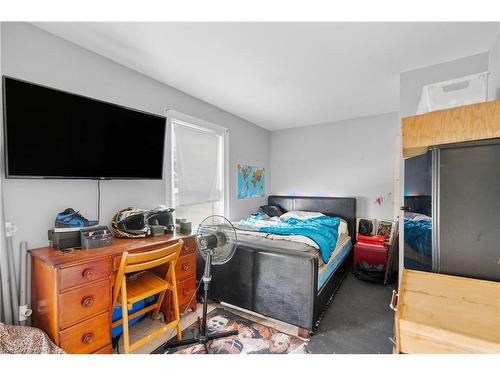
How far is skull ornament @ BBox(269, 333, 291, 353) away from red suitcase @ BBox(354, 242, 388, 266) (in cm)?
191

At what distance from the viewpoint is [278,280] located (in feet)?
6.55

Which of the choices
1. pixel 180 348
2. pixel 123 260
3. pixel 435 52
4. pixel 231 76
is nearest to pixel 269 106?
pixel 231 76

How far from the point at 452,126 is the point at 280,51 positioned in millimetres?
1351

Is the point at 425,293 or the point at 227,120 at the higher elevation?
the point at 227,120

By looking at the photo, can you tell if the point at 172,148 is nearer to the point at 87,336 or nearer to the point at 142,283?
the point at 142,283

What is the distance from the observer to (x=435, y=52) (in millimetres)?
1864

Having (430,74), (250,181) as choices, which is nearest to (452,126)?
(430,74)

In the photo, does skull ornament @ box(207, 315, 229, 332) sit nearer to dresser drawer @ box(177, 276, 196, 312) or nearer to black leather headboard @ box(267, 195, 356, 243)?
dresser drawer @ box(177, 276, 196, 312)

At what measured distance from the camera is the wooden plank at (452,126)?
1091 millimetres

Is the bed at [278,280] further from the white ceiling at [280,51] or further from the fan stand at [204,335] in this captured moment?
the white ceiling at [280,51]

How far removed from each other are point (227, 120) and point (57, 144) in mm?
2311

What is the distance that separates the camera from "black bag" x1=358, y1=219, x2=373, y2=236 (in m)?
3.56

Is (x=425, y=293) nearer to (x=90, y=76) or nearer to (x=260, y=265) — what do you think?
(x=260, y=265)

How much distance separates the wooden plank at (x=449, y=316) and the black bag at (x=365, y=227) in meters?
2.60
